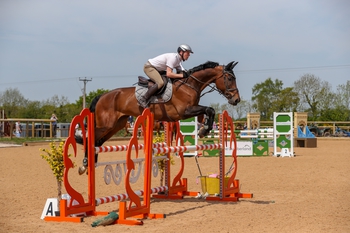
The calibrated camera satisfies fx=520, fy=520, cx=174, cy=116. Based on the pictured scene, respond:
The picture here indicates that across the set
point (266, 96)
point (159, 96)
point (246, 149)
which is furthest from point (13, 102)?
point (159, 96)

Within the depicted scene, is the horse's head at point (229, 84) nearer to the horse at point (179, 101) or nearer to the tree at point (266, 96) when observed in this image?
the horse at point (179, 101)

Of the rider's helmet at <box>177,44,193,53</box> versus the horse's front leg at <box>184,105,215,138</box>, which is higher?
the rider's helmet at <box>177,44,193,53</box>

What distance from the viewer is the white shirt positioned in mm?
7617

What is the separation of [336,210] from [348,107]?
130ft

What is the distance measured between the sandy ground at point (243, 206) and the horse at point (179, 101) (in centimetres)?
129

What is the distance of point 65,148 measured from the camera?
239 inches

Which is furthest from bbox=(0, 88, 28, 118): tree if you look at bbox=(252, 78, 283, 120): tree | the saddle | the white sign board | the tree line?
the saddle

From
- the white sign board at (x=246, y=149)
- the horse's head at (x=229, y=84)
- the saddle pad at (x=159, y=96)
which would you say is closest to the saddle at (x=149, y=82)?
the saddle pad at (x=159, y=96)

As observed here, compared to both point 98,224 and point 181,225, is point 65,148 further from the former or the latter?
point 181,225

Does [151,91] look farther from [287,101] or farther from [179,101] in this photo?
[287,101]

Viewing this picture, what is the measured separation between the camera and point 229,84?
7980 millimetres

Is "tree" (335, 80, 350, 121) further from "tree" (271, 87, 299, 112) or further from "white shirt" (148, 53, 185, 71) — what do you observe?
"white shirt" (148, 53, 185, 71)

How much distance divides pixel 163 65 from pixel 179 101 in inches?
23.2

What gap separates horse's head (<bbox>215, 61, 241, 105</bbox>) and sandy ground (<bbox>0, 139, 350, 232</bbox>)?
5.22 ft
